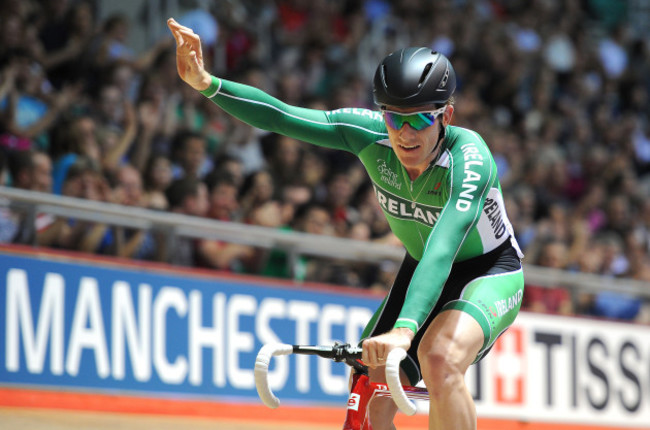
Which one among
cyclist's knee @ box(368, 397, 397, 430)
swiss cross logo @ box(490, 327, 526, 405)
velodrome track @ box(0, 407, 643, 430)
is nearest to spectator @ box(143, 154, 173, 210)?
velodrome track @ box(0, 407, 643, 430)

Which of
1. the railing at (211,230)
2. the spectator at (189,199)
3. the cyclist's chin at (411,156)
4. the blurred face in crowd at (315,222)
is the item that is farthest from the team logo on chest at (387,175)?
the blurred face in crowd at (315,222)

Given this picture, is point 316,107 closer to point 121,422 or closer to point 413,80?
point 121,422

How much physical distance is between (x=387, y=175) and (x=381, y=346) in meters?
1.16

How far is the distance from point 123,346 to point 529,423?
3971mm

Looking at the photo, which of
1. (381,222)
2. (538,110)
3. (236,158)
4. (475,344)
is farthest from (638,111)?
(475,344)

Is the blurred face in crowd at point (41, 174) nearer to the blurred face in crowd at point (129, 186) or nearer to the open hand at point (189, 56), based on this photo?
the blurred face in crowd at point (129, 186)

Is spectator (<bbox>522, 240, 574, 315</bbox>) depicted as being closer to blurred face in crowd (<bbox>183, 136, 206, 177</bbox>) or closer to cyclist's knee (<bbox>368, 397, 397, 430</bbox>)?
blurred face in crowd (<bbox>183, 136, 206, 177</bbox>)

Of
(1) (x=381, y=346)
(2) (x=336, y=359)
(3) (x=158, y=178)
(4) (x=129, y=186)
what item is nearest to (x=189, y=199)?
(3) (x=158, y=178)

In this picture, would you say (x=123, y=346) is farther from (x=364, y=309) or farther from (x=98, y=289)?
(x=364, y=309)

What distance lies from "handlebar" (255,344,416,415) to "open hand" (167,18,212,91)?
131 cm

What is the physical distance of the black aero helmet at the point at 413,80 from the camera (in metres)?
4.11

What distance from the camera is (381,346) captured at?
364 centimetres

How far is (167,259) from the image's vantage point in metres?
7.57

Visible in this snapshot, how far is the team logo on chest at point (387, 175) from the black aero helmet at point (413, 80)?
44cm
